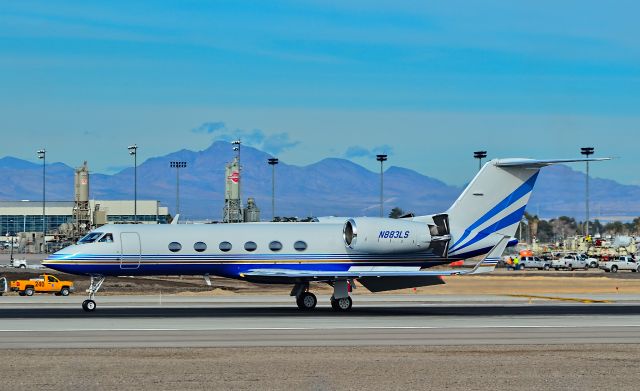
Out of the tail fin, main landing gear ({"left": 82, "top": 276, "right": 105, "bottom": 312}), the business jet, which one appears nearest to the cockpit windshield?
the business jet

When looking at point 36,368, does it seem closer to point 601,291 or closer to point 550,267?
point 601,291

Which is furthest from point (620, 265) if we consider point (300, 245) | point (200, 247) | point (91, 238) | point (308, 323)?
point (308, 323)

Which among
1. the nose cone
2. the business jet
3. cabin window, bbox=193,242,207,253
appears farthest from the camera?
cabin window, bbox=193,242,207,253

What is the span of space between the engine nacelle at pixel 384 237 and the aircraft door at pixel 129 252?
826cm

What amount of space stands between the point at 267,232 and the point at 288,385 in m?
22.3

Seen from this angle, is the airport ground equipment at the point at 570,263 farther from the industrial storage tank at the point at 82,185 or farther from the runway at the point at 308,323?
the runway at the point at 308,323

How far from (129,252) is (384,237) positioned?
32.8ft

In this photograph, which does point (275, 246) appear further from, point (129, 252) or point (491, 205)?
point (491, 205)

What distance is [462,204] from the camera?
43344 mm

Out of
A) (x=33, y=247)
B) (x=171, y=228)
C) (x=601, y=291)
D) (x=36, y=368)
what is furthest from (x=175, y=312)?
(x=33, y=247)

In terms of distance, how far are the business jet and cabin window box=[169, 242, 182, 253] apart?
4 centimetres

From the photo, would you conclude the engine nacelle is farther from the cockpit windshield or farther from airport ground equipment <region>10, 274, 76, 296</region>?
airport ground equipment <region>10, 274, 76, 296</region>

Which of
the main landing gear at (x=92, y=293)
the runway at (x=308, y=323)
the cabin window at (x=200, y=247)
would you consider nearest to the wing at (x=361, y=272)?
the runway at (x=308, y=323)

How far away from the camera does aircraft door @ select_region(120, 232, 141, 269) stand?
134ft
